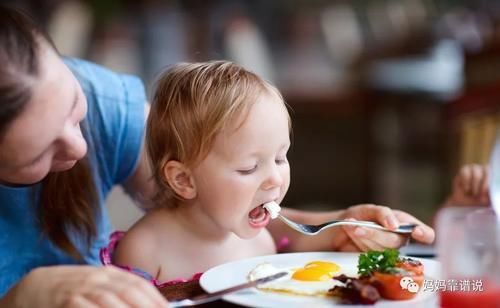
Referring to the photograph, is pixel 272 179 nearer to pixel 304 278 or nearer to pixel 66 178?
pixel 304 278

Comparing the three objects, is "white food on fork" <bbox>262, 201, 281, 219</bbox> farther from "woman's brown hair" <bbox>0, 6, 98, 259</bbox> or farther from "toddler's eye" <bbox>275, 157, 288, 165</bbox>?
"woman's brown hair" <bbox>0, 6, 98, 259</bbox>

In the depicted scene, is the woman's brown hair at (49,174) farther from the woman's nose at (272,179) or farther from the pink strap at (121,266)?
the woman's nose at (272,179)

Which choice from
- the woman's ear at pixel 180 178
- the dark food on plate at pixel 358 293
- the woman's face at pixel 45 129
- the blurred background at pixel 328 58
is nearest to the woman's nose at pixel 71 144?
the woman's face at pixel 45 129

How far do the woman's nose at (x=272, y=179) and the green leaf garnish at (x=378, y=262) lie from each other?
0.50 feet

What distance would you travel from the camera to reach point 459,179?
4.25 feet

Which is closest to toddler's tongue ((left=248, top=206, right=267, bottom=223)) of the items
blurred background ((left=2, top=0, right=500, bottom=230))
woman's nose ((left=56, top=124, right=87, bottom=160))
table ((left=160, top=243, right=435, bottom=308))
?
table ((left=160, top=243, right=435, bottom=308))

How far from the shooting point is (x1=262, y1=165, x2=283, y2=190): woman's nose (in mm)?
964

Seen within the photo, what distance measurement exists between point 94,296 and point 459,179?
0.77 metres

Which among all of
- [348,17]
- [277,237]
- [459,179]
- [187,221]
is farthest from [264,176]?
[348,17]

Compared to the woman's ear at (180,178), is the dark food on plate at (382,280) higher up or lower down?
lower down

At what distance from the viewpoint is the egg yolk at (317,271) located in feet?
3.03

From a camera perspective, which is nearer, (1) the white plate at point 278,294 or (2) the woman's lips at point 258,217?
(1) the white plate at point 278,294

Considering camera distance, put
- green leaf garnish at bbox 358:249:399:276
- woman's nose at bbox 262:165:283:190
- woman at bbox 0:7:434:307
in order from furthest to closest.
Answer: woman's nose at bbox 262:165:283:190 < green leaf garnish at bbox 358:249:399:276 < woman at bbox 0:7:434:307

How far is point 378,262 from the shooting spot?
2.85 ft
